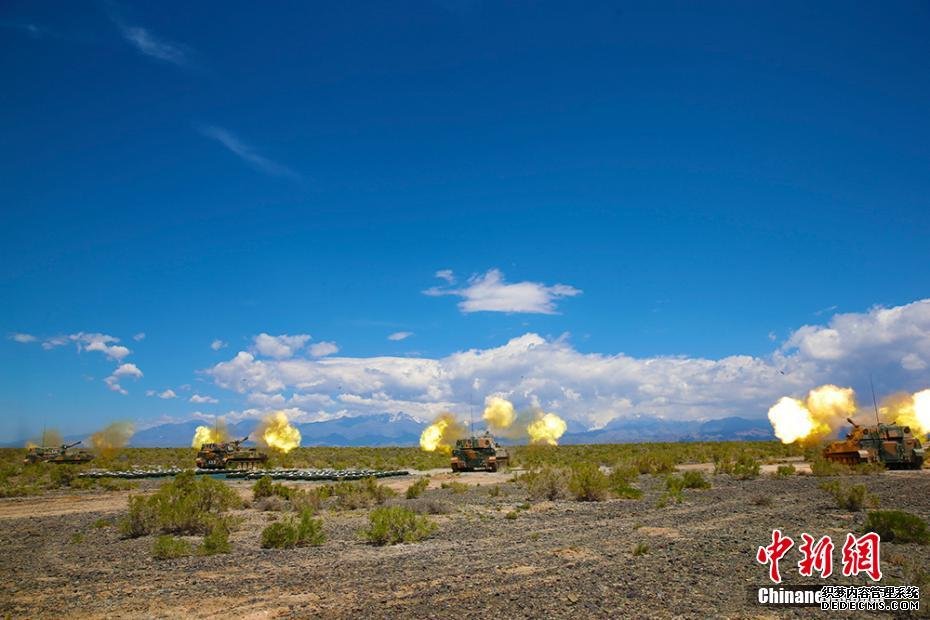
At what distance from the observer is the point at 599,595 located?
10.7m

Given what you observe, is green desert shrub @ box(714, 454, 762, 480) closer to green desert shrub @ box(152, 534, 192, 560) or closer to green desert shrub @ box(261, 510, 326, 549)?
green desert shrub @ box(261, 510, 326, 549)

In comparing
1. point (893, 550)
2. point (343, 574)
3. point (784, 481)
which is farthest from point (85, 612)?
point (784, 481)

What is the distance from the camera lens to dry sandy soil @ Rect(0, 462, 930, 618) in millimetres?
10485

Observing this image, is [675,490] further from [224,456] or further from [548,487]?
[224,456]

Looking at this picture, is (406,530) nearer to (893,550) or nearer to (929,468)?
(893,550)

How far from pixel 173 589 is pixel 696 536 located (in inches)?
510

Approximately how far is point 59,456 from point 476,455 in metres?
47.0

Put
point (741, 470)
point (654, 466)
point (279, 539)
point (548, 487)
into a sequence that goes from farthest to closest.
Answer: point (654, 466) → point (741, 470) → point (548, 487) → point (279, 539)

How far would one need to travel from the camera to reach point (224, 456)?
59.6 m

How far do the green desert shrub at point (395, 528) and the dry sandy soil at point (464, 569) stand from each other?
0.41 m

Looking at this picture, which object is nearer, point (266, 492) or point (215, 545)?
point (215, 545)

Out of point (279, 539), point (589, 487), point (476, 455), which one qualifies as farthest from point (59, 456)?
point (589, 487)

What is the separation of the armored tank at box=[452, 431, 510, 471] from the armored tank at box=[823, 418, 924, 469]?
25668mm

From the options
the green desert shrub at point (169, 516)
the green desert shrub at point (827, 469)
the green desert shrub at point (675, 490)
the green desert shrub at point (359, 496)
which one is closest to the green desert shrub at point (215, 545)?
the green desert shrub at point (169, 516)
